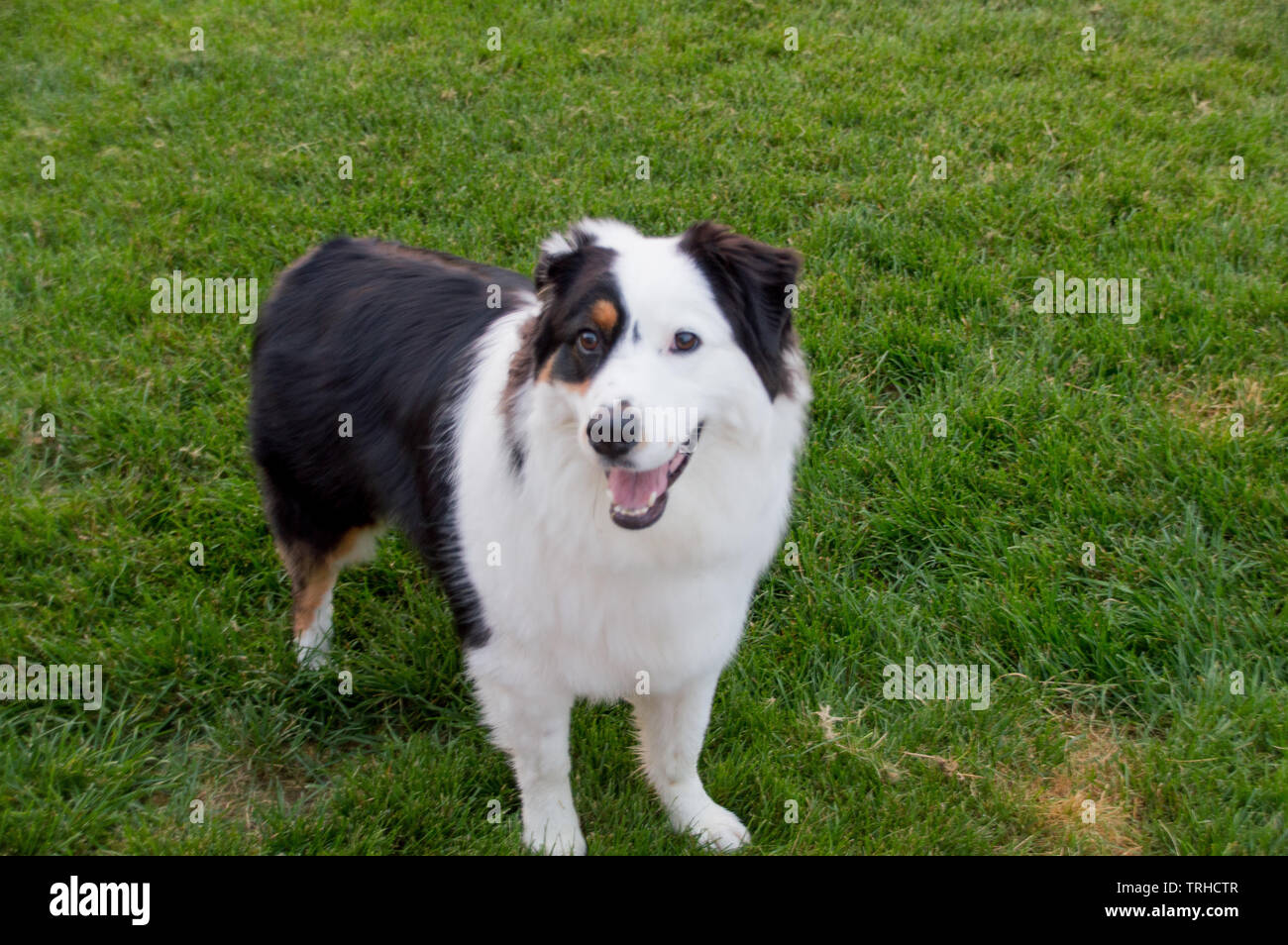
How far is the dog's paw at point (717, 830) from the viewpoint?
10.3ft

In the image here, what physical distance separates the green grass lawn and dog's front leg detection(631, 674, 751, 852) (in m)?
0.09

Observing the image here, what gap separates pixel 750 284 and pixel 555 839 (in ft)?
5.67

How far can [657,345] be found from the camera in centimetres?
243

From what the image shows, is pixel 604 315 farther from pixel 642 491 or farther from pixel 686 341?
pixel 642 491

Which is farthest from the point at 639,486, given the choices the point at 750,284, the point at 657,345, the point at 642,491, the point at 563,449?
the point at 750,284

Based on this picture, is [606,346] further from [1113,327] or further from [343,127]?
[343,127]

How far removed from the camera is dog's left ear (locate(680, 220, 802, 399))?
2.51 m

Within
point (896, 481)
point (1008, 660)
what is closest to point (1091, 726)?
point (1008, 660)

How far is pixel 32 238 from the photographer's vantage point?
222 inches

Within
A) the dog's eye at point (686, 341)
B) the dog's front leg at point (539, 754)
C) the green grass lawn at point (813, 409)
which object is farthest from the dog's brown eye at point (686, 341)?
the green grass lawn at point (813, 409)

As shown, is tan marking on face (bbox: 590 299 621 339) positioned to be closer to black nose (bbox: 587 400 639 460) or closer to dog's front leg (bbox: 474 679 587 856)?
black nose (bbox: 587 400 639 460)

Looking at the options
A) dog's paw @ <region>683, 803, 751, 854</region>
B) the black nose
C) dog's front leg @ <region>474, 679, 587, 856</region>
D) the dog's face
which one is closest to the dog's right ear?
the dog's face

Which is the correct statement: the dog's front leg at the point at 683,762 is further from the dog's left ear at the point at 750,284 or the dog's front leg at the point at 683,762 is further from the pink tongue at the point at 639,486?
the dog's left ear at the point at 750,284

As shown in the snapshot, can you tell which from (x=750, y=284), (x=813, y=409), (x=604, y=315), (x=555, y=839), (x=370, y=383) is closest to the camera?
(x=604, y=315)
